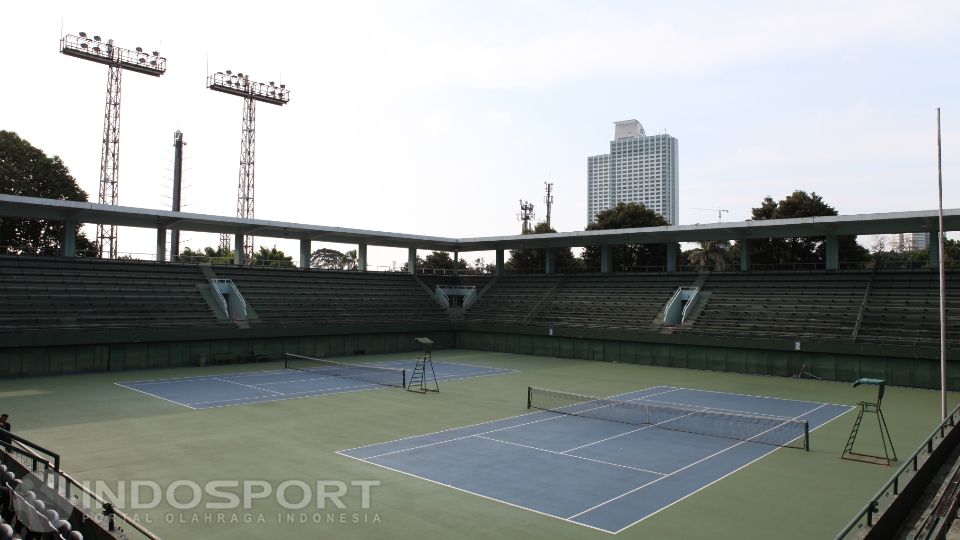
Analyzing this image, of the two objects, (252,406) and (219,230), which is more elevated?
(219,230)

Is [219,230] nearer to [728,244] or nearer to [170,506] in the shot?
[170,506]

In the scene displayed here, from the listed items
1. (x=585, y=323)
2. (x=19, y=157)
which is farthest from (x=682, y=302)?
(x=19, y=157)

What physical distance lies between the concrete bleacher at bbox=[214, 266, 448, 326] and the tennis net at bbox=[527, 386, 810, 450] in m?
25.8

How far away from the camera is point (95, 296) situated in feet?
Answer: 134

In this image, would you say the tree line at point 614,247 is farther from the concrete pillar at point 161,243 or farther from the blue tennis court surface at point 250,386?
the blue tennis court surface at point 250,386

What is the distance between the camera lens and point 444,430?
23516 millimetres

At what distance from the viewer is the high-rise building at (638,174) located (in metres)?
168

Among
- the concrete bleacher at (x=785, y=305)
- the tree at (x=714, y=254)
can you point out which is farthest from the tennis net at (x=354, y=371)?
the tree at (x=714, y=254)

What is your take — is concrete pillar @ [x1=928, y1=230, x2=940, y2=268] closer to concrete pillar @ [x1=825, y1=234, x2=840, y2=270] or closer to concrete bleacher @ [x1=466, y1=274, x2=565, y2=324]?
concrete pillar @ [x1=825, y1=234, x2=840, y2=270]

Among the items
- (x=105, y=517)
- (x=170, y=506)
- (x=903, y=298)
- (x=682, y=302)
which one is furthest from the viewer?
(x=682, y=302)

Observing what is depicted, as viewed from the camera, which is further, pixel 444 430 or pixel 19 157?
pixel 19 157

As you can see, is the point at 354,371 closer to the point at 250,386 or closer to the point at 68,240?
the point at 250,386

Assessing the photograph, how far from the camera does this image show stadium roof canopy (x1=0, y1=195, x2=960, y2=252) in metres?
40.4

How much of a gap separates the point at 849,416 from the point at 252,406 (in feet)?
85.7
